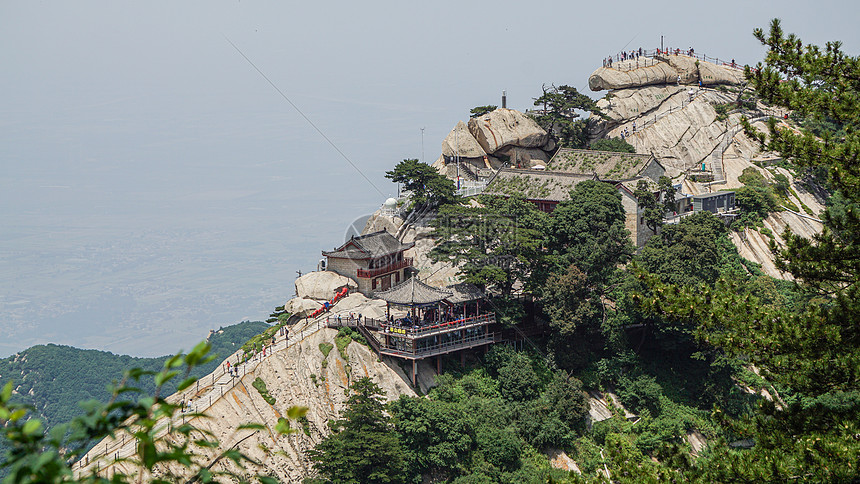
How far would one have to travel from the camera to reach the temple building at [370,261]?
159ft

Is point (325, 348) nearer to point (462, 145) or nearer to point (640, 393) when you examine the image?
point (640, 393)

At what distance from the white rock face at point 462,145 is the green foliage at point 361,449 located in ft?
110

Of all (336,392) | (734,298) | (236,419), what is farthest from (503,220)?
(734,298)

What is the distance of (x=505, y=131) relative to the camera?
67.2m

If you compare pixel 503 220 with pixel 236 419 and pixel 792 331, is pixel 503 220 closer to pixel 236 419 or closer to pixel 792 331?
pixel 236 419

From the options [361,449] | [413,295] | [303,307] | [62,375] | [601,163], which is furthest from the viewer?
[62,375]

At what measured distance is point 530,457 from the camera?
40.9 m

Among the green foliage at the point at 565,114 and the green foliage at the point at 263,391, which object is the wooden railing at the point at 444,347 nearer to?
the green foliage at the point at 263,391

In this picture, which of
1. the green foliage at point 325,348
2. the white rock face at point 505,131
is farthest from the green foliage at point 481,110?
the green foliage at point 325,348

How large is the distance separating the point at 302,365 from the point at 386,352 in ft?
14.3

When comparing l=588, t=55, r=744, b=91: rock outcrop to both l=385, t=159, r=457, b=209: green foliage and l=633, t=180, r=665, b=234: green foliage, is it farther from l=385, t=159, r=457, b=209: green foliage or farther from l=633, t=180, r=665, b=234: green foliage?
l=385, t=159, r=457, b=209: green foliage

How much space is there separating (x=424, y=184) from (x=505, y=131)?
1395 cm

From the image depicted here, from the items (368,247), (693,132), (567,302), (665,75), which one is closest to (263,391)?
(368,247)

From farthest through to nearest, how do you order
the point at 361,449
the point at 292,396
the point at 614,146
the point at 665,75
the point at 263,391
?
the point at 665,75
the point at 614,146
the point at 292,396
the point at 263,391
the point at 361,449
